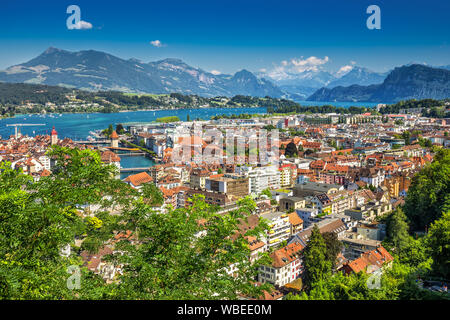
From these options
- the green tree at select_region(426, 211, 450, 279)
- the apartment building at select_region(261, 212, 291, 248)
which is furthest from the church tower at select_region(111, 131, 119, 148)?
the green tree at select_region(426, 211, 450, 279)

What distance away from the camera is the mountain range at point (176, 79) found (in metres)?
84.8

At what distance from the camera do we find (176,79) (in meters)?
156

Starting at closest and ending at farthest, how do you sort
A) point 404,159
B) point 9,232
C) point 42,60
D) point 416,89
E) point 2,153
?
point 9,232
point 404,159
point 2,153
point 416,89
point 42,60

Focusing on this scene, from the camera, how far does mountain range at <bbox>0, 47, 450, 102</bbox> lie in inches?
3339

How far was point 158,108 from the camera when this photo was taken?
234 feet

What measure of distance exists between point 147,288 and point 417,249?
17.0 feet

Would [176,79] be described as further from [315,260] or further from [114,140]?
[315,260]

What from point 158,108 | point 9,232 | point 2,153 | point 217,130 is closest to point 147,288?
point 9,232

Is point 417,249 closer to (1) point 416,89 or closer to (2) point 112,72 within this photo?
(1) point 416,89

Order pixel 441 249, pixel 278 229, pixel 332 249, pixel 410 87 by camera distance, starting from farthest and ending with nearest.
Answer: pixel 410 87 → pixel 278 229 → pixel 332 249 → pixel 441 249

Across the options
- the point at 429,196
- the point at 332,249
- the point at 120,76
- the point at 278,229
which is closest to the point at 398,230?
the point at 429,196

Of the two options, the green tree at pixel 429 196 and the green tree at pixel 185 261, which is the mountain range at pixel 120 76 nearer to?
the green tree at pixel 429 196

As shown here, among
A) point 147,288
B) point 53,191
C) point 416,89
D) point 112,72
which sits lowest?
point 147,288

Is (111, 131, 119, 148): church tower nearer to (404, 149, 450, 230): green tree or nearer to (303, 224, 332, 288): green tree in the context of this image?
(404, 149, 450, 230): green tree
